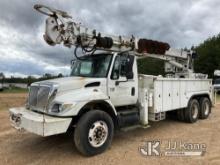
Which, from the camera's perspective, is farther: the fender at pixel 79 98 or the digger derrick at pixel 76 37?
the digger derrick at pixel 76 37

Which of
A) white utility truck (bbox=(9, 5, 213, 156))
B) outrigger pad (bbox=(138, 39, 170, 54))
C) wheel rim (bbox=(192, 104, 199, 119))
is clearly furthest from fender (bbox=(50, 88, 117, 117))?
wheel rim (bbox=(192, 104, 199, 119))

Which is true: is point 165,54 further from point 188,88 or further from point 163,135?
point 163,135

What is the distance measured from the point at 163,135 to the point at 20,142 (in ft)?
13.5

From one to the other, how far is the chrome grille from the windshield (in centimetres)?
131

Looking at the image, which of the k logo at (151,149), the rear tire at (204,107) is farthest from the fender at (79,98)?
the rear tire at (204,107)

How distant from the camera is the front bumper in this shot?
505cm

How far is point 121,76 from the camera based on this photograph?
6594 millimetres

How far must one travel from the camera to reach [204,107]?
10109mm

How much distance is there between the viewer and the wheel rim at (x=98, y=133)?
5.61 meters

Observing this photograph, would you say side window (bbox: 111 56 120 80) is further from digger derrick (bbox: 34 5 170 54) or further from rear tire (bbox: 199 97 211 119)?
rear tire (bbox: 199 97 211 119)

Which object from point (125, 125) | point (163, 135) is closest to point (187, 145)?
point (163, 135)

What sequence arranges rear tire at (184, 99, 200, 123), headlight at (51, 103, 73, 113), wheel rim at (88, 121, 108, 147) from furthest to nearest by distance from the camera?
rear tire at (184, 99, 200, 123) < wheel rim at (88, 121, 108, 147) < headlight at (51, 103, 73, 113)

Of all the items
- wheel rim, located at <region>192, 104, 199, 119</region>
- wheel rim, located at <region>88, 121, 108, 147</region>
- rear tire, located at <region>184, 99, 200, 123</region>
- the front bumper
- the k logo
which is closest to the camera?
the front bumper

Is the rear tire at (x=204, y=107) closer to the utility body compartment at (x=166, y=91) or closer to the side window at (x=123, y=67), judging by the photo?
the utility body compartment at (x=166, y=91)
